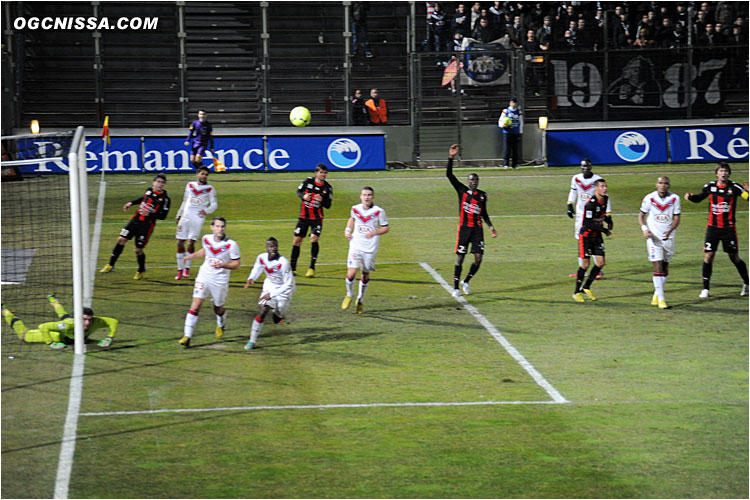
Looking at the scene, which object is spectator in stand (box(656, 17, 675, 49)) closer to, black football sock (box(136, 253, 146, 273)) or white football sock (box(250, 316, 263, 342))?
black football sock (box(136, 253, 146, 273))

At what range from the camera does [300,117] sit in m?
36.6

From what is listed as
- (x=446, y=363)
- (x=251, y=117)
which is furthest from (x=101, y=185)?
(x=446, y=363)

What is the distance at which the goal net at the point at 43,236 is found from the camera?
580 inches

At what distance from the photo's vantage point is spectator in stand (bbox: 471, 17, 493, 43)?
127 feet

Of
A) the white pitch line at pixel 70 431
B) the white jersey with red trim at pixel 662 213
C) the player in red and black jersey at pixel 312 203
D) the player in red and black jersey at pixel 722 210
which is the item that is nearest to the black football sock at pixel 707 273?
the player in red and black jersey at pixel 722 210

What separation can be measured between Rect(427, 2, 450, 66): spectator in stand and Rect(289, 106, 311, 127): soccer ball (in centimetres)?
596

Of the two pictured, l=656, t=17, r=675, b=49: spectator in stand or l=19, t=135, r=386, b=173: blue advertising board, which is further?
l=656, t=17, r=675, b=49: spectator in stand

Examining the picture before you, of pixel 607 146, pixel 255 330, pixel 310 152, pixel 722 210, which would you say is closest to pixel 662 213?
pixel 722 210

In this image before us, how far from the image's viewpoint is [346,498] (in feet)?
31.6

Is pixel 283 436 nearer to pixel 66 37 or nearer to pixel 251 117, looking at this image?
pixel 251 117

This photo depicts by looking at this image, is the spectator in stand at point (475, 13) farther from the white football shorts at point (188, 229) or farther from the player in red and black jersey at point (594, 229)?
the player in red and black jersey at point (594, 229)

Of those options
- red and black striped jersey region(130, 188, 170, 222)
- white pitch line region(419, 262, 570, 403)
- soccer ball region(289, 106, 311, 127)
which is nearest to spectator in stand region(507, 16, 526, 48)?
soccer ball region(289, 106, 311, 127)

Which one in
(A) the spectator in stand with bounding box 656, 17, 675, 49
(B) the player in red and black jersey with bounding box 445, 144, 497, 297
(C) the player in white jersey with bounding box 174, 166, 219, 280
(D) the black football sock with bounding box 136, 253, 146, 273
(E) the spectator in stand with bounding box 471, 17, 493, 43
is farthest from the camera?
(A) the spectator in stand with bounding box 656, 17, 675, 49

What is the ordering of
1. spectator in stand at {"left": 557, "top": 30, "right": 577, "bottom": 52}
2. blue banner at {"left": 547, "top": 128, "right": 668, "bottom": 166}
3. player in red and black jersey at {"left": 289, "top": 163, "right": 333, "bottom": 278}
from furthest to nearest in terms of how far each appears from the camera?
spectator in stand at {"left": 557, "top": 30, "right": 577, "bottom": 52} < blue banner at {"left": 547, "top": 128, "right": 668, "bottom": 166} < player in red and black jersey at {"left": 289, "top": 163, "right": 333, "bottom": 278}
